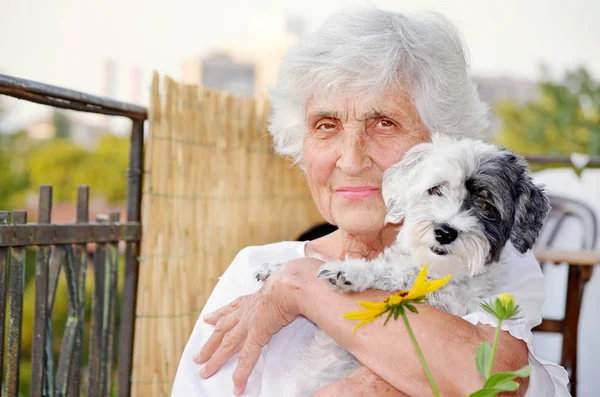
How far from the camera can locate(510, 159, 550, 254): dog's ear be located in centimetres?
212

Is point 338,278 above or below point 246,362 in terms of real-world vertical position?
above

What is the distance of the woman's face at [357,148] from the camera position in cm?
224

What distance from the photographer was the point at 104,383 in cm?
335

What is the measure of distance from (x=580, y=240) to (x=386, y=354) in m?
4.05

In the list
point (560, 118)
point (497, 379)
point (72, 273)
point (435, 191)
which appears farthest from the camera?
point (560, 118)

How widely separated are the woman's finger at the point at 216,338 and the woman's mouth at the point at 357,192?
56 centimetres

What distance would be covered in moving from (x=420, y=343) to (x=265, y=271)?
76 centimetres

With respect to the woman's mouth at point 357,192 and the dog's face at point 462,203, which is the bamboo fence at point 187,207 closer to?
the woman's mouth at point 357,192

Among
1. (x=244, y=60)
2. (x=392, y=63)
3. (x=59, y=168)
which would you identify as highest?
(x=244, y=60)

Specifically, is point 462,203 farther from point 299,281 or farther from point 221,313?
point 221,313

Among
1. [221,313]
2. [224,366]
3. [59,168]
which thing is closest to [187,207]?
[221,313]

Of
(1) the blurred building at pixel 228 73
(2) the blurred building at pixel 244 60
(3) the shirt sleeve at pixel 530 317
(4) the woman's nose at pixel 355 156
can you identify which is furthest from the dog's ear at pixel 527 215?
(1) the blurred building at pixel 228 73

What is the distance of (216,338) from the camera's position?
2334mm

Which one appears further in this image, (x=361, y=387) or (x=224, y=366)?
(x=224, y=366)
